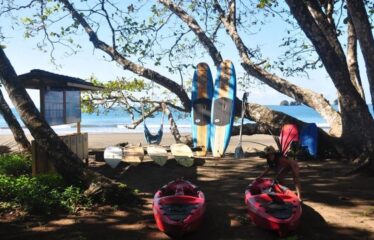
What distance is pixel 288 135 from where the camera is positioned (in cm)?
1264

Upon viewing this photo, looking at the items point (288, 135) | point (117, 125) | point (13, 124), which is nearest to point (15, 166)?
point (13, 124)

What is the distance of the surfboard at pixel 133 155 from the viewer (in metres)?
11.7

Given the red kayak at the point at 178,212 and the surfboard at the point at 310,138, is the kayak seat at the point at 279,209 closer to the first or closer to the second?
the red kayak at the point at 178,212

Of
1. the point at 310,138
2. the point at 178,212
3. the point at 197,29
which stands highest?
the point at 197,29

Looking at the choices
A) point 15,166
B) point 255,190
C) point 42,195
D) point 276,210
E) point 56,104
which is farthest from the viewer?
point 56,104

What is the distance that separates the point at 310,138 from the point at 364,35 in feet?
15.2

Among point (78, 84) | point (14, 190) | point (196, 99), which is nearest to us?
point (14, 190)

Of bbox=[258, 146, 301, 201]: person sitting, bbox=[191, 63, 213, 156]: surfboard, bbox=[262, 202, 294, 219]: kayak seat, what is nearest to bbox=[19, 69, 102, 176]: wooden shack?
bbox=[191, 63, 213, 156]: surfboard

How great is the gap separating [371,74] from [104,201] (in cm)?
542

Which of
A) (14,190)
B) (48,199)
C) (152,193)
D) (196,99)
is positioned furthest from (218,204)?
(196,99)

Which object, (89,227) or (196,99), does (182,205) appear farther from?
(196,99)

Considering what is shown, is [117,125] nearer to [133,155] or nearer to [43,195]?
[133,155]

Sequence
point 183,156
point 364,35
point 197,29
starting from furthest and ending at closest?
point 197,29 → point 183,156 → point 364,35

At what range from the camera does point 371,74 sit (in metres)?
8.51
